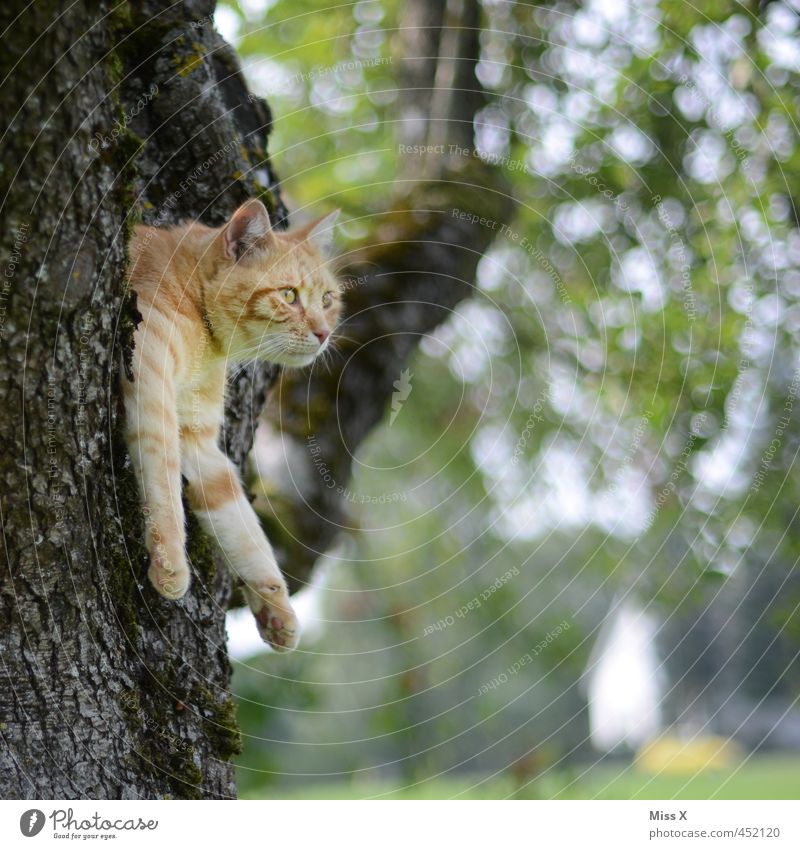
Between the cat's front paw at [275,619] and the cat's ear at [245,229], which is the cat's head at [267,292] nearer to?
the cat's ear at [245,229]

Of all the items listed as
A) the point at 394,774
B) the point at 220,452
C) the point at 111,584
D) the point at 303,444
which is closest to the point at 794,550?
the point at 303,444

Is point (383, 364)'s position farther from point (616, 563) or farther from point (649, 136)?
point (616, 563)

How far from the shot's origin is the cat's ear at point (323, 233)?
2.43m

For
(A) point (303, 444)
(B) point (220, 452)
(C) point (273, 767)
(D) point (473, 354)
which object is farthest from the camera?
(D) point (473, 354)

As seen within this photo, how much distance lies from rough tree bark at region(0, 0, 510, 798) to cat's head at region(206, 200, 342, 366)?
0.50 feet

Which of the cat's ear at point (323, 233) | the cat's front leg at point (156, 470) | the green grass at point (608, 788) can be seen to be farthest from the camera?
the green grass at point (608, 788)

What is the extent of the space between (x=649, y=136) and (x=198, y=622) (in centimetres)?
267

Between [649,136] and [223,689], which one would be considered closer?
[223,689]

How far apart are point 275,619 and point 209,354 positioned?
666 millimetres

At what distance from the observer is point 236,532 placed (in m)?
2.10

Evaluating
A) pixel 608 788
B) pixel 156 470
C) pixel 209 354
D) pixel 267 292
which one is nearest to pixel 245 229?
pixel 267 292

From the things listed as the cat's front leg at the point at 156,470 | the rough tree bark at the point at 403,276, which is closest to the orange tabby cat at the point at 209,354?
the cat's front leg at the point at 156,470

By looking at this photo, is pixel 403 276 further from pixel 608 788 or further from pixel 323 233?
pixel 608 788

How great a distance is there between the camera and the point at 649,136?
3469mm
